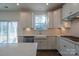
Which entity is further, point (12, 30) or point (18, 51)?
point (12, 30)

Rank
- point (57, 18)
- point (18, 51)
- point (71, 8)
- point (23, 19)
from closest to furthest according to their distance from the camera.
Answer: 1. point (18, 51)
2. point (71, 8)
3. point (57, 18)
4. point (23, 19)

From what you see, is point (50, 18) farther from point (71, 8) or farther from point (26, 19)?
point (71, 8)

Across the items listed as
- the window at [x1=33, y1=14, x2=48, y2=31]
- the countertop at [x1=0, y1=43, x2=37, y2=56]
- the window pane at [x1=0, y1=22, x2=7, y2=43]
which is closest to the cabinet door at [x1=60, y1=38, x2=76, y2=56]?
the countertop at [x1=0, y1=43, x2=37, y2=56]

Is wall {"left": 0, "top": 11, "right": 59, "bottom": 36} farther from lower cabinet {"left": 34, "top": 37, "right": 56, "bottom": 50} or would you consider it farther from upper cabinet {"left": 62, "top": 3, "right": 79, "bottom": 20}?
upper cabinet {"left": 62, "top": 3, "right": 79, "bottom": 20}

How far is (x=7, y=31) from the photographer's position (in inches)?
255

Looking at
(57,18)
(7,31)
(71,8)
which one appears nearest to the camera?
(71,8)

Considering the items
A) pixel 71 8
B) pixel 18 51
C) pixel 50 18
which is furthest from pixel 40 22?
pixel 18 51

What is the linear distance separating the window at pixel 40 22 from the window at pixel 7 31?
105cm

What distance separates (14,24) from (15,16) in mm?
405

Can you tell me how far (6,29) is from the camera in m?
6.46

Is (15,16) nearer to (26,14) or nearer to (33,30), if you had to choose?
(26,14)

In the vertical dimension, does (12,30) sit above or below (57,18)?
below

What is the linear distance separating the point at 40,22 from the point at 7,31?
171 cm

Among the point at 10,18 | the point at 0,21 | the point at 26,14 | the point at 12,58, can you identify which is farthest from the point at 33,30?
the point at 12,58
